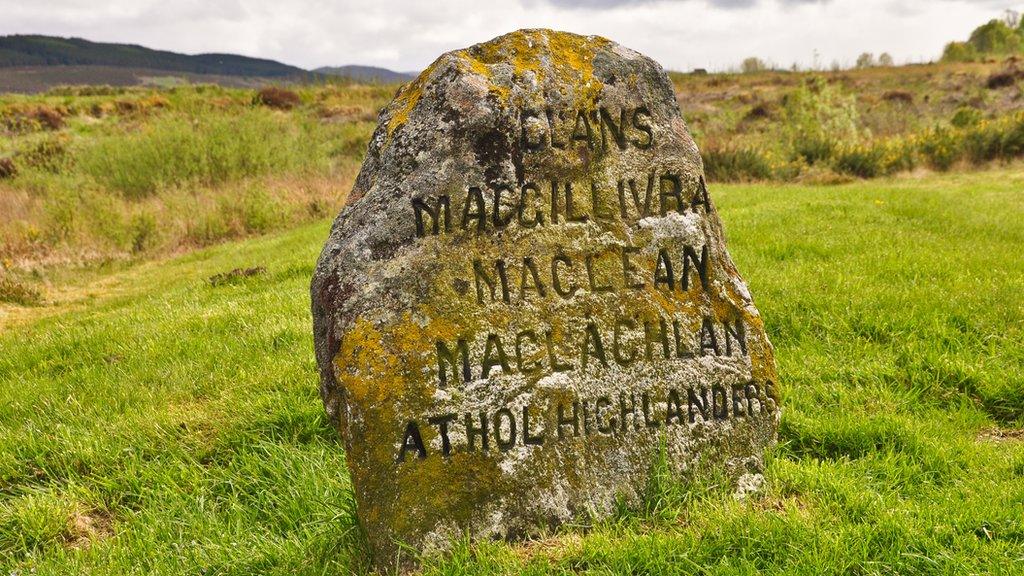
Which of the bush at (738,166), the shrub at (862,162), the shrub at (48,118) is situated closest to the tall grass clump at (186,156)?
the bush at (738,166)

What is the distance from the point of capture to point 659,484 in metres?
3.43

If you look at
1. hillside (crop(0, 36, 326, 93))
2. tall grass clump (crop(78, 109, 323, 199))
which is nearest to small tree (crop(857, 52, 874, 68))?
tall grass clump (crop(78, 109, 323, 199))

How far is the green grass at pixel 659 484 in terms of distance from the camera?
314 cm

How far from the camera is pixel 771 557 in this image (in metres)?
3.08

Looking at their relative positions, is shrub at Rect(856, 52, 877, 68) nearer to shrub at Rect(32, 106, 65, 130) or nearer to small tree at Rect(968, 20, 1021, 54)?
small tree at Rect(968, 20, 1021, 54)

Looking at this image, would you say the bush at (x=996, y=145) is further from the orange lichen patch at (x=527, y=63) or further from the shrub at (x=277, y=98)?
the shrub at (x=277, y=98)

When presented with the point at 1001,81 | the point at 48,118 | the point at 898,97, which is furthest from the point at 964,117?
the point at 48,118

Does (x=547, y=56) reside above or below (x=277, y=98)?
below

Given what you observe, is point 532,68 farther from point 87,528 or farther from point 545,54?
point 87,528

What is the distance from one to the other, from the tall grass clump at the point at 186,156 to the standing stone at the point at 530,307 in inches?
598

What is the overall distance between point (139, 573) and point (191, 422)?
4.56 feet

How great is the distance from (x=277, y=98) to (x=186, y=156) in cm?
1813

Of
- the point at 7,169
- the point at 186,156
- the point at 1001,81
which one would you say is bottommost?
the point at 7,169

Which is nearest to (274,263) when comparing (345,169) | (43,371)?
(43,371)
